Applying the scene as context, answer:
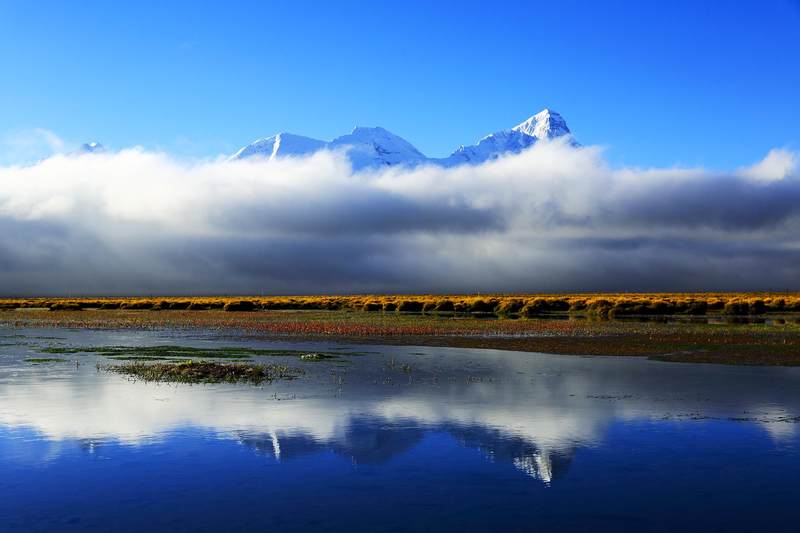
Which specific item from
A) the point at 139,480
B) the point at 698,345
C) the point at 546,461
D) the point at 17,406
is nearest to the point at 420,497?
the point at 546,461

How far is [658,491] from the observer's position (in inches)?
567

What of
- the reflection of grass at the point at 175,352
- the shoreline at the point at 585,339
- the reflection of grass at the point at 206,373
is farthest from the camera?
the shoreline at the point at 585,339

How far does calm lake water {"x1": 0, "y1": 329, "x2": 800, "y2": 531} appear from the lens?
1298cm

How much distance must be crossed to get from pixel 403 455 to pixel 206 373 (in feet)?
53.3

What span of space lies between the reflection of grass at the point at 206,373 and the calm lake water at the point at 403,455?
1.54m

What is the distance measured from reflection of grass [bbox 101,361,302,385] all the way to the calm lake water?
1536 millimetres

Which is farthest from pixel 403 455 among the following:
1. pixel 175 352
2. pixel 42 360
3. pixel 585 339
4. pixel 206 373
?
pixel 585 339

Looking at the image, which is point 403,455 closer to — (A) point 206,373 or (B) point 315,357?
Answer: (A) point 206,373

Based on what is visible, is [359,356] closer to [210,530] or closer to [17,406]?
[17,406]

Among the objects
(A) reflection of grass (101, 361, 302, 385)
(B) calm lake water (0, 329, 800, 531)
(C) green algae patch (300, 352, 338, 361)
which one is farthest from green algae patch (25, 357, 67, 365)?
(C) green algae patch (300, 352, 338, 361)

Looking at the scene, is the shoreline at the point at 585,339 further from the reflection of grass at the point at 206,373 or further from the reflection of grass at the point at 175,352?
the reflection of grass at the point at 206,373

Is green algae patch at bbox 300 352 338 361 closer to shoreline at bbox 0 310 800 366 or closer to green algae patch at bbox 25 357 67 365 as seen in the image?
shoreline at bbox 0 310 800 366

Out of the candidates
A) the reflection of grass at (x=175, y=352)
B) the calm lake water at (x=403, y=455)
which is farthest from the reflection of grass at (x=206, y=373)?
the reflection of grass at (x=175, y=352)

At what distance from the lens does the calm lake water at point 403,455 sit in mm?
12984
